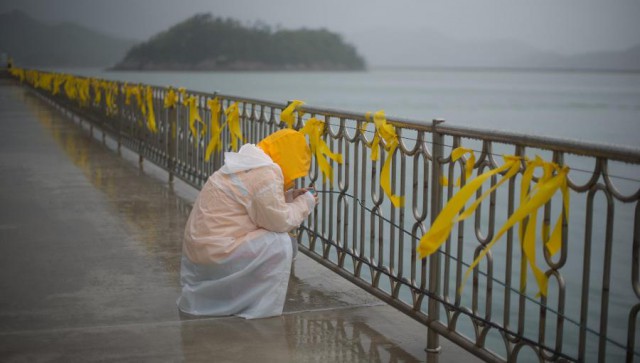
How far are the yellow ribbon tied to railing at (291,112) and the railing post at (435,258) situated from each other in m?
1.99

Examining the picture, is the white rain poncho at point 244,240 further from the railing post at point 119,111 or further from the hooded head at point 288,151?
the railing post at point 119,111

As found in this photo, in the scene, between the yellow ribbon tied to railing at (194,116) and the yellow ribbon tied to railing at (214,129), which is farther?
the yellow ribbon tied to railing at (194,116)

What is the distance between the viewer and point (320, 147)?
531 cm

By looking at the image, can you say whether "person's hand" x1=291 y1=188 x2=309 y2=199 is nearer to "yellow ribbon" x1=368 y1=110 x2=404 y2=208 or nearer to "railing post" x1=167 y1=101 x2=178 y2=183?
"yellow ribbon" x1=368 y1=110 x2=404 y2=208

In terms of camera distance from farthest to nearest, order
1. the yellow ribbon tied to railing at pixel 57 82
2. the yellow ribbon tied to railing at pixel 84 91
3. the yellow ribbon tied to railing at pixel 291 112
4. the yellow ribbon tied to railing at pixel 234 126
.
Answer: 1. the yellow ribbon tied to railing at pixel 57 82
2. the yellow ribbon tied to railing at pixel 84 91
3. the yellow ribbon tied to railing at pixel 234 126
4. the yellow ribbon tied to railing at pixel 291 112

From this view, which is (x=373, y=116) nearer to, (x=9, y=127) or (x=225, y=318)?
(x=225, y=318)

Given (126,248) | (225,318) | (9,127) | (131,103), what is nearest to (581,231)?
(131,103)

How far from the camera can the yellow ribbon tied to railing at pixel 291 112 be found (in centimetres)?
593

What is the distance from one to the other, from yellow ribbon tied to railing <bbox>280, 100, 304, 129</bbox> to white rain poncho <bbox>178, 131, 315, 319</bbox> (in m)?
1.21

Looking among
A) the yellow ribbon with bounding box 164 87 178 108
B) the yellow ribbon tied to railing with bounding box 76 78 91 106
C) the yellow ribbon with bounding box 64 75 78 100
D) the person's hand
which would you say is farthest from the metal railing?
the yellow ribbon with bounding box 64 75 78 100

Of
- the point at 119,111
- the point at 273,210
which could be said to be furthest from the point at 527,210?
the point at 119,111

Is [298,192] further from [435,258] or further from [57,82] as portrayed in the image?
[57,82]

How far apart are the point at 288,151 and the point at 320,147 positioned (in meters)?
0.56

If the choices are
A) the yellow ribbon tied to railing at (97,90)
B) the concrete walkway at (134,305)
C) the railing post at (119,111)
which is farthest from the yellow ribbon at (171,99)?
the yellow ribbon tied to railing at (97,90)
